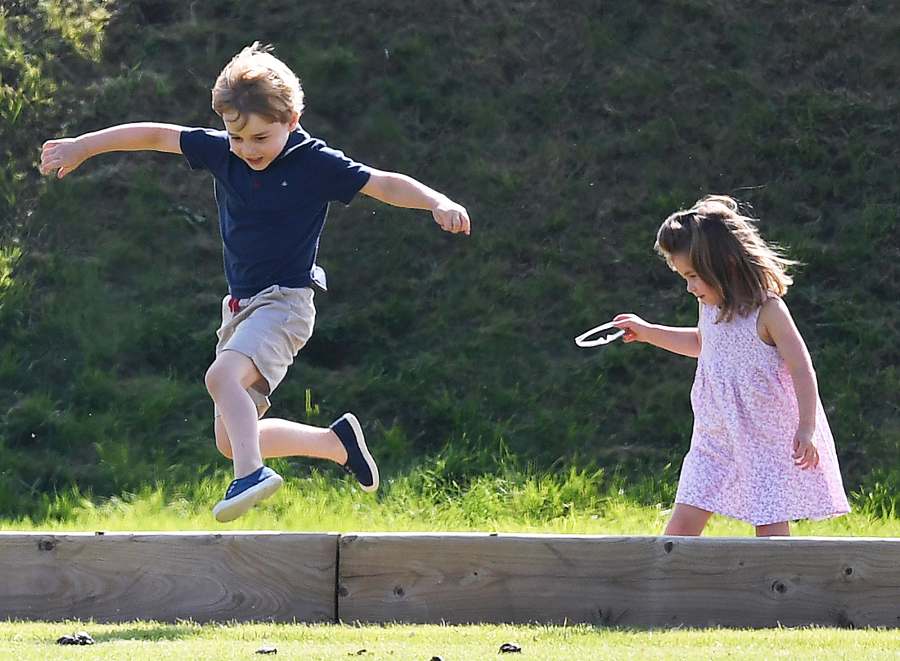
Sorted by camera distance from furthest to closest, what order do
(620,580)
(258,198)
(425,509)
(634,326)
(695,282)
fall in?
(425,509) → (634,326) → (695,282) → (258,198) → (620,580)

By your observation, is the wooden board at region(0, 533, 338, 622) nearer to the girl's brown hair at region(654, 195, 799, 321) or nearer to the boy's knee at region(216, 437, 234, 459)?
the boy's knee at region(216, 437, 234, 459)

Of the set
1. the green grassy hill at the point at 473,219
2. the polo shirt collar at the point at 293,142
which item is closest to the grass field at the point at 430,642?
the polo shirt collar at the point at 293,142

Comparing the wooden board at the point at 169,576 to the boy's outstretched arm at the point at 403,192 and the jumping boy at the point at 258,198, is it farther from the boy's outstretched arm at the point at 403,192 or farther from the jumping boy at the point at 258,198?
the boy's outstretched arm at the point at 403,192

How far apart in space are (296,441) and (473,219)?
4.10m

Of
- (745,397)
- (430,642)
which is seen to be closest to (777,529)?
(745,397)

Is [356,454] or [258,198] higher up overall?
[258,198]

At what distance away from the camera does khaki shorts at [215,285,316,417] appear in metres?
5.24

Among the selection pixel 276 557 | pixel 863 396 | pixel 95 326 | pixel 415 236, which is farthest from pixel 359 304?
pixel 276 557

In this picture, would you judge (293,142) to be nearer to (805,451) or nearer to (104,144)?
(104,144)

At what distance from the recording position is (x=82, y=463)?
26.9 ft

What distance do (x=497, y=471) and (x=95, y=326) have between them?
271 centimetres

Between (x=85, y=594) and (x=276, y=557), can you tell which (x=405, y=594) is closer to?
(x=276, y=557)

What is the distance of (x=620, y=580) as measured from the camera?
4.75m

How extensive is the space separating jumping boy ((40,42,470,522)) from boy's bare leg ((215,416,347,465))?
0.55ft
